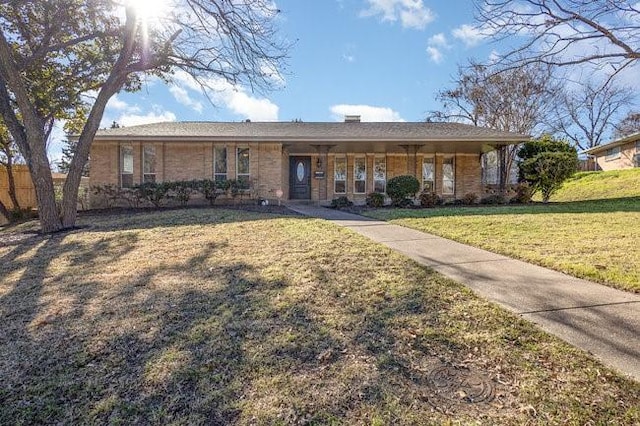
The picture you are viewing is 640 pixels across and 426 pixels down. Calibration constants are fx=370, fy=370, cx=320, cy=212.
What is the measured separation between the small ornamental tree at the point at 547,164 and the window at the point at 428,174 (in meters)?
3.53

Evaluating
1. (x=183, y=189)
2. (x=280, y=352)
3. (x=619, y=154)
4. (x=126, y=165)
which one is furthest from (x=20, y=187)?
(x=619, y=154)

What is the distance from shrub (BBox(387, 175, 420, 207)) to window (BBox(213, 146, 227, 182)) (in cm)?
685

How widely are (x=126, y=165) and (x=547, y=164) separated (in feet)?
53.9

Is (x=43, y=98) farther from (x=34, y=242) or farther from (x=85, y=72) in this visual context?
(x=34, y=242)

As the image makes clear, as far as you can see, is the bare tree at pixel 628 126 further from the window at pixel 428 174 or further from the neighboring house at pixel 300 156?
the window at pixel 428 174

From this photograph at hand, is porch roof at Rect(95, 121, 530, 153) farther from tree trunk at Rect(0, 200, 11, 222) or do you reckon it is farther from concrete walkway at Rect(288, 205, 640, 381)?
concrete walkway at Rect(288, 205, 640, 381)

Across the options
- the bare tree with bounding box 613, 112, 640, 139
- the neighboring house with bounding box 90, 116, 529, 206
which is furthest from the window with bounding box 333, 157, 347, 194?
the bare tree with bounding box 613, 112, 640, 139

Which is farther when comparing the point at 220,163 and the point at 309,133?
the point at 220,163

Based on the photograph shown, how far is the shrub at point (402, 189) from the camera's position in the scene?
1358cm

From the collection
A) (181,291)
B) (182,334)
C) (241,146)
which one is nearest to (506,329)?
(182,334)

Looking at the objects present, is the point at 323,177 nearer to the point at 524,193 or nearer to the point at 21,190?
the point at 524,193

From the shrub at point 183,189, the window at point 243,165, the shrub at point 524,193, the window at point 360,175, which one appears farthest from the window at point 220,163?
the shrub at point 524,193

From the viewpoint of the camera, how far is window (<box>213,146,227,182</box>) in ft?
50.4

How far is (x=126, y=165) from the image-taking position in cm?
1530
